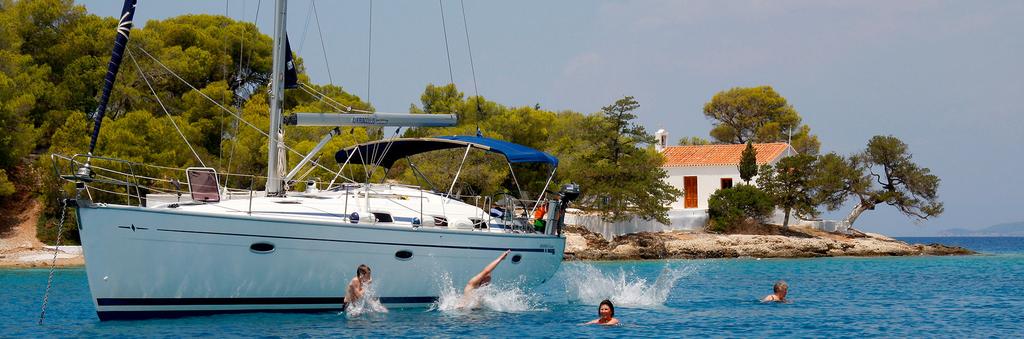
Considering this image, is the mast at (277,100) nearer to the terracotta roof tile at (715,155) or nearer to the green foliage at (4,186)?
the green foliage at (4,186)

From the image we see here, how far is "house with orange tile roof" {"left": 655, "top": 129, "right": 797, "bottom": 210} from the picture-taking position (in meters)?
58.4

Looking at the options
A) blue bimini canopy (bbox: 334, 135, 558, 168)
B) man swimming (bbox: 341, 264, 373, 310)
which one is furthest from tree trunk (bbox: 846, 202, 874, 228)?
man swimming (bbox: 341, 264, 373, 310)

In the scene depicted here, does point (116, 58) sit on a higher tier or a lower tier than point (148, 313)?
higher

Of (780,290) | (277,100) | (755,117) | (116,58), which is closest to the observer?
(116,58)

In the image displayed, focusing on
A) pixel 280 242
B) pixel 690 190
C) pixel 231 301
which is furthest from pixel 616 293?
pixel 690 190

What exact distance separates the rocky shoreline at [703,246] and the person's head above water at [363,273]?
27.2 m

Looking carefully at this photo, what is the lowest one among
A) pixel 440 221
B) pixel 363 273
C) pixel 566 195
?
pixel 363 273

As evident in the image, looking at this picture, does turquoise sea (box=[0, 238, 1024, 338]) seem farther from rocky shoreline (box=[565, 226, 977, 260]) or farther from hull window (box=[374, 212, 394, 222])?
rocky shoreline (box=[565, 226, 977, 260])

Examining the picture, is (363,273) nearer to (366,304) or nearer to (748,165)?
(366,304)

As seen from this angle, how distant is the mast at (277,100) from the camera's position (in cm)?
1875

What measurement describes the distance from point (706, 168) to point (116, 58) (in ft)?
152

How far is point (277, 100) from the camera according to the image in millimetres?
19172

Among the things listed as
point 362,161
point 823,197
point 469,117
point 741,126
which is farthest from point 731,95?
point 362,161

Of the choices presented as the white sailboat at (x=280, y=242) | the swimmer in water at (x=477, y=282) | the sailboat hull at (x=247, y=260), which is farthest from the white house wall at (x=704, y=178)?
the sailboat hull at (x=247, y=260)
